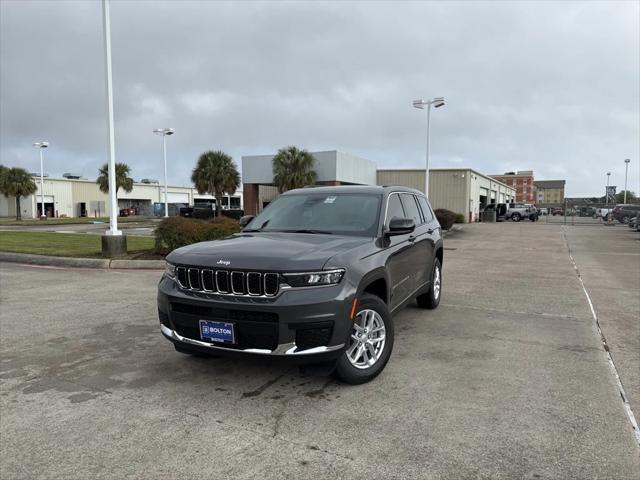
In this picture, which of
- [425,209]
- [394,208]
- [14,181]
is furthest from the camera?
[14,181]

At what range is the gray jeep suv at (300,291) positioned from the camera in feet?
11.5

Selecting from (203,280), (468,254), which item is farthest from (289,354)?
(468,254)

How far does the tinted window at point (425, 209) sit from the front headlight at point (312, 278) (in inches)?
136

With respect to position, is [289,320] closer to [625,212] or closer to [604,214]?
[625,212]

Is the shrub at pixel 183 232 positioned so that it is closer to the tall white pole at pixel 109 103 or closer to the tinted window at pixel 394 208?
the tall white pole at pixel 109 103

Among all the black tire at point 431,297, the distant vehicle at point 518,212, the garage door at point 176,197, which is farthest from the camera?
the garage door at point 176,197

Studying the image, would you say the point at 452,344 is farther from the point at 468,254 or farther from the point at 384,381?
the point at 468,254

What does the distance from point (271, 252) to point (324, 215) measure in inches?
52.9

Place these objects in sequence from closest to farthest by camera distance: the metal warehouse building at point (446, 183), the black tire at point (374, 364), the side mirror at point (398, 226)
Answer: the black tire at point (374, 364)
the side mirror at point (398, 226)
the metal warehouse building at point (446, 183)

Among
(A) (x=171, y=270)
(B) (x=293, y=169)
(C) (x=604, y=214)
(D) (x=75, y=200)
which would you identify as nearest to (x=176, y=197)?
(D) (x=75, y=200)

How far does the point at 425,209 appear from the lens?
6.98 meters

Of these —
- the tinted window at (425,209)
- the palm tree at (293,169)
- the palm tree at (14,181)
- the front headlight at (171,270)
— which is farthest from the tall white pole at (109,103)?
the palm tree at (14,181)

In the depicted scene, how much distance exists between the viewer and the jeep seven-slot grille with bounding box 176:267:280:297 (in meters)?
3.54

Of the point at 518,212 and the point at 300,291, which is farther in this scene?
the point at 518,212
